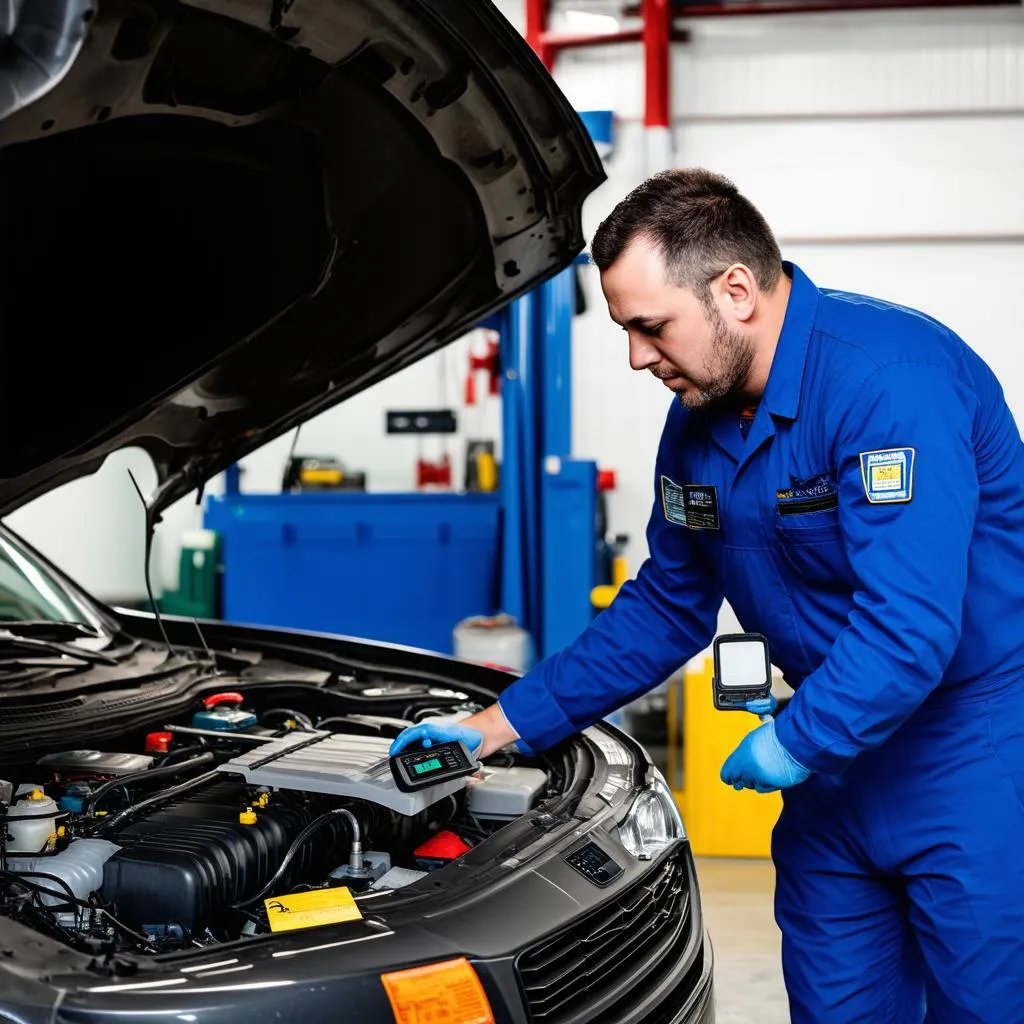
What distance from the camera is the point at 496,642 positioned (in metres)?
4.73

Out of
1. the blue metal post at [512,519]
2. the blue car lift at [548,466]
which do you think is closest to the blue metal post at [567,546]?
the blue car lift at [548,466]

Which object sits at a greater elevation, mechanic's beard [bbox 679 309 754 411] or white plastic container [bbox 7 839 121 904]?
mechanic's beard [bbox 679 309 754 411]

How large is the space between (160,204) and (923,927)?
5.01ft

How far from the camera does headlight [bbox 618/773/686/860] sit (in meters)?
1.73

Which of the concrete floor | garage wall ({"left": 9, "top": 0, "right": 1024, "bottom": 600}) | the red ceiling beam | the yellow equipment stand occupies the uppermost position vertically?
the red ceiling beam

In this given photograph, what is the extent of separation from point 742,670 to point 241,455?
1207mm

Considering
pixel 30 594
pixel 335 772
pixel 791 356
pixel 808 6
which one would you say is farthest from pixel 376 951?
pixel 808 6

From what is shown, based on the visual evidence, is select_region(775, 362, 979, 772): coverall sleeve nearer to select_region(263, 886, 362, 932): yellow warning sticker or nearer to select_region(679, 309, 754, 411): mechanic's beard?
select_region(679, 309, 754, 411): mechanic's beard

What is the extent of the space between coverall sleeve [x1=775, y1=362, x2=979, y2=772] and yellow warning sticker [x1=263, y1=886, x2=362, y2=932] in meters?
0.59

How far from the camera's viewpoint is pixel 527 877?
151cm

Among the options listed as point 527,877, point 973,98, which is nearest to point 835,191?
A: point 973,98

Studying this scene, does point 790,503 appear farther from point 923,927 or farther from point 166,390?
point 166,390

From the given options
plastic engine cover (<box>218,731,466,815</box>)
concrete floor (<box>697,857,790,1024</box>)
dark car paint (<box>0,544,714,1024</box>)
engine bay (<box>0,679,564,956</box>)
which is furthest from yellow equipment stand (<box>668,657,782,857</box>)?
plastic engine cover (<box>218,731,466,815</box>)

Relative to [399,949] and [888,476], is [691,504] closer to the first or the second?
[888,476]
